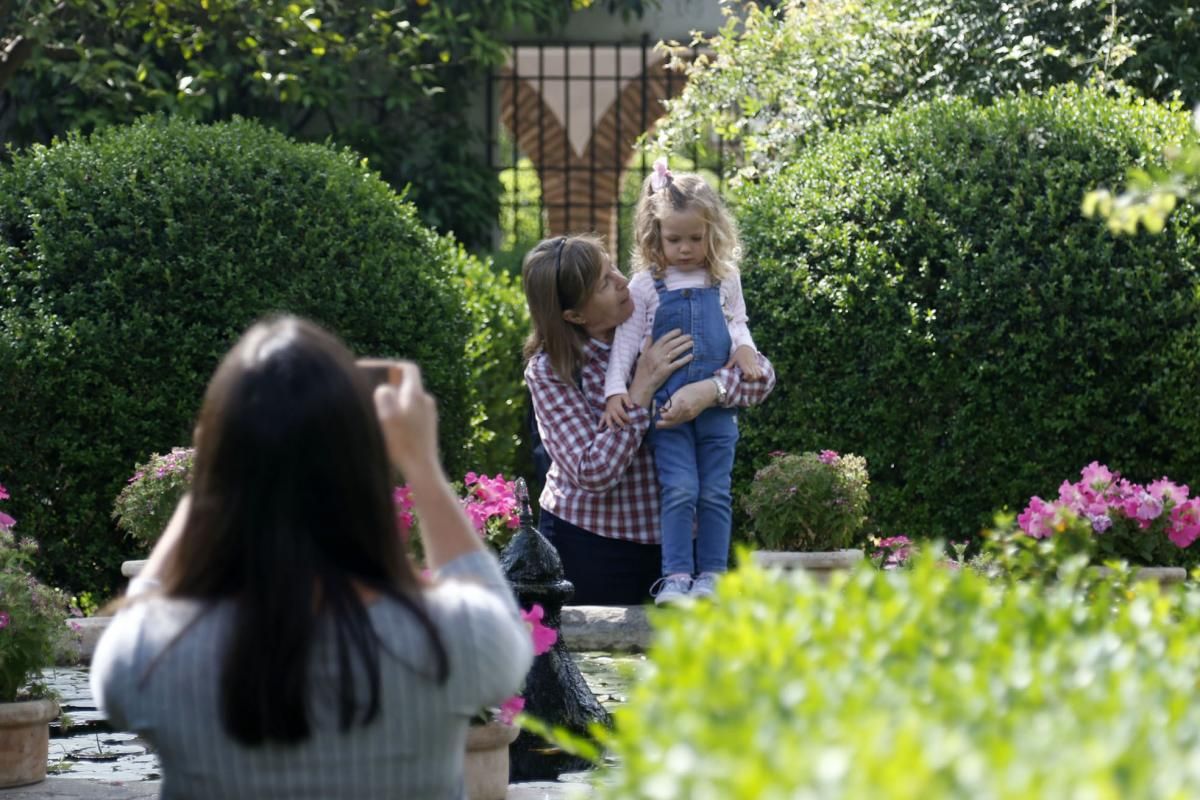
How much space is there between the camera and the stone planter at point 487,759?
4.15 m

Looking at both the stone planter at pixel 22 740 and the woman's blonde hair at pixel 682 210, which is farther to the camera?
the woman's blonde hair at pixel 682 210

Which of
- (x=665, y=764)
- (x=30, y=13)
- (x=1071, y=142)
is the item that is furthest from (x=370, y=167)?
(x=665, y=764)

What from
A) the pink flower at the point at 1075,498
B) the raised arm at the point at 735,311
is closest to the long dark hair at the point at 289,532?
the raised arm at the point at 735,311

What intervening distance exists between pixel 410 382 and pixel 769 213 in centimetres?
577

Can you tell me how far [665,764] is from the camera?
5.36 feet

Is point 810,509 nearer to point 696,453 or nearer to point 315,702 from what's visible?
point 696,453

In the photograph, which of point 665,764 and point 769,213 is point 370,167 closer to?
point 769,213

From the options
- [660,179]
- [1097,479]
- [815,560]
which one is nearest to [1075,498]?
[1097,479]

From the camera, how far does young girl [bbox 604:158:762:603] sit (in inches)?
224

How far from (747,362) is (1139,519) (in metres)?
1.56

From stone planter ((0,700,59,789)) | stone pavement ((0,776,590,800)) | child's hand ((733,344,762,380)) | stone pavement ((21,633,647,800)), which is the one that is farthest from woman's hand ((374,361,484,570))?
child's hand ((733,344,762,380))

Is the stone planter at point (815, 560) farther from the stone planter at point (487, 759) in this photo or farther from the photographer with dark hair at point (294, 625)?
the photographer with dark hair at point (294, 625)

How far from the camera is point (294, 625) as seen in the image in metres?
2.10

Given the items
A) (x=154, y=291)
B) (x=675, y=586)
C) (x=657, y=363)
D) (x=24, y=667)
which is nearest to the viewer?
(x=24, y=667)
